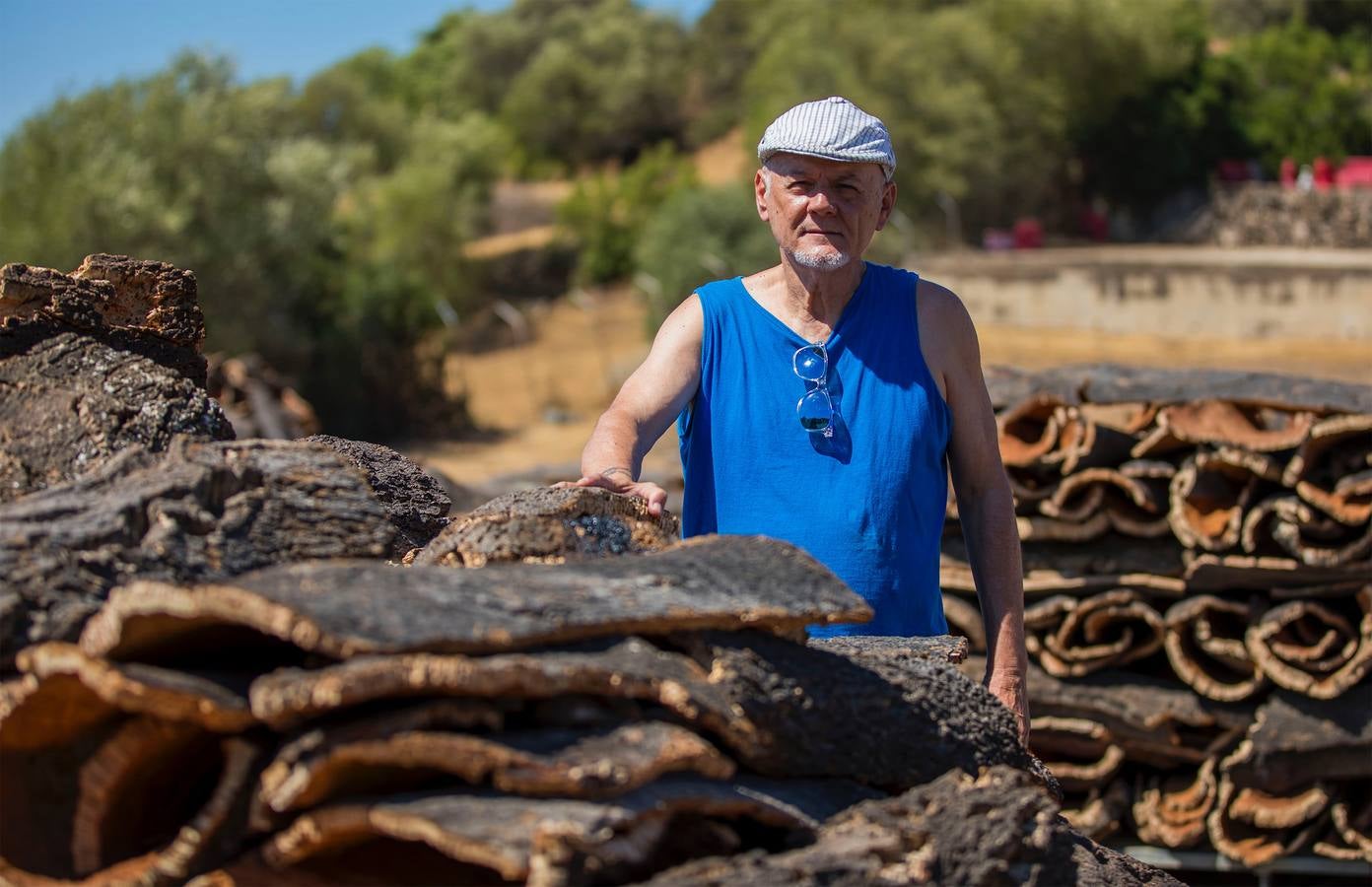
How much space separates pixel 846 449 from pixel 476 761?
151cm

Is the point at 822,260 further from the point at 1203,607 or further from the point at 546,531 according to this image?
the point at 1203,607

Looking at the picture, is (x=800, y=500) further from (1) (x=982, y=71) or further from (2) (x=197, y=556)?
(1) (x=982, y=71)

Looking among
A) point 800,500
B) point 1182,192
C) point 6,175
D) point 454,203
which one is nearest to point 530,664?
point 800,500

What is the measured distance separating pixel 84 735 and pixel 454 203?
37.5 m

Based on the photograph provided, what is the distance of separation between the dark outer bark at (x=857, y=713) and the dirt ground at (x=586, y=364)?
20.5ft

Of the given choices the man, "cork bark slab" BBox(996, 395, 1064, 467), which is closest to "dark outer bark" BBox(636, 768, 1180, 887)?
the man

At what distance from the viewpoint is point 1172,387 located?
231 inches

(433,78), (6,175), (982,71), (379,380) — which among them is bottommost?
(379,380)

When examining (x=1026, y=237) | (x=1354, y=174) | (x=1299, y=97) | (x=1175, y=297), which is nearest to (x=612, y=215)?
(x=1026, y=237)

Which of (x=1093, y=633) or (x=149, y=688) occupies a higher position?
(x=149, y=688)

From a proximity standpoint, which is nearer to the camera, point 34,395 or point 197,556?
point 197,556

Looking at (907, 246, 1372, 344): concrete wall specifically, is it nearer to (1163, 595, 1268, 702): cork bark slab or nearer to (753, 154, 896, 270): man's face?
(1163, 595, 1268, 702): cork bark slab

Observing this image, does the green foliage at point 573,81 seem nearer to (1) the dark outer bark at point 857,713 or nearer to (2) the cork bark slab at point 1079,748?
(2) the cork bark slab at point 1079,748

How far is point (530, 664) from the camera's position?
182 cm
